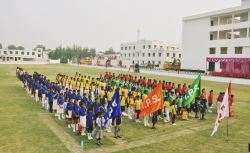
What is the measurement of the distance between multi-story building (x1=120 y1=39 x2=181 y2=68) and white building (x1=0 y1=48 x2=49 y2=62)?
4155 centimetres

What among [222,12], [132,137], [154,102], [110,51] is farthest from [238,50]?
[110,51]

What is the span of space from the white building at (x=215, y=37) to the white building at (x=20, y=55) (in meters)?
68.9

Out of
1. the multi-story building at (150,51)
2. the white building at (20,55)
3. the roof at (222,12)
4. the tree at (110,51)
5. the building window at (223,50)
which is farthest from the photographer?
the tree at (110,51)

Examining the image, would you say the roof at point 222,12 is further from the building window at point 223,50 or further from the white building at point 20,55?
the white building at point 20,55

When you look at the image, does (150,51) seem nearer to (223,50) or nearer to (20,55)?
(223,50)

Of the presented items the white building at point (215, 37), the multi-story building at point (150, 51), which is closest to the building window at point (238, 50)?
the white building at point (215, 37)

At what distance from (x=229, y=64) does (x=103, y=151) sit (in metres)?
34.4

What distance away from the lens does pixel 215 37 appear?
43031 millimetres

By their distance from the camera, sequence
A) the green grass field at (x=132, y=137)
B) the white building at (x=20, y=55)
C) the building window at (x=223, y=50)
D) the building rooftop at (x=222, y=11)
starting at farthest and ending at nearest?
1. the white building at (x=20, y=55)
2. the building window at (x=223, y=50)
3. the building rooftop at (x=222, y=11)
4. the green grass field at (x=132, y=137)

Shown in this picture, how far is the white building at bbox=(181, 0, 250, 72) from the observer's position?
36.5 m

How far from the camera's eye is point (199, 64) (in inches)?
1737

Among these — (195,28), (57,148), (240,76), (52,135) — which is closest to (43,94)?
(52,135)

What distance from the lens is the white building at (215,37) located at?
3653 centimetres

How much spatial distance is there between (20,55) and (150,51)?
2642 inches
